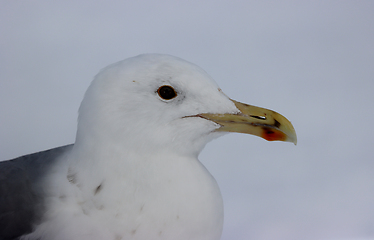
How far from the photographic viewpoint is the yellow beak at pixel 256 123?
185 centimetres

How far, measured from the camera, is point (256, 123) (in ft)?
6.14

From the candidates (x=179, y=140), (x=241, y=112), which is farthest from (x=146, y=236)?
(x=241, y=112)

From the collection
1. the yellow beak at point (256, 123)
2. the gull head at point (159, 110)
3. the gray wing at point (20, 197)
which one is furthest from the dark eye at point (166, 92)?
the gray wing at point (20, 197)

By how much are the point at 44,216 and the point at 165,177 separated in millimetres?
619

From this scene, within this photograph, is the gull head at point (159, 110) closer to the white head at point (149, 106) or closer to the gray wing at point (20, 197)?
the white head at point (149, 106)

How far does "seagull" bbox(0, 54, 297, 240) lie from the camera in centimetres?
174

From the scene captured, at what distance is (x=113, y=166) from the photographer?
1764 mm

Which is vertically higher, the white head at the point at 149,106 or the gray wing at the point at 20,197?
the white head at the point at 149,106

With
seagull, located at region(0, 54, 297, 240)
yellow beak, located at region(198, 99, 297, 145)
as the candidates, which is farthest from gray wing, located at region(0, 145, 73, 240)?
yellow beak, located at region(198, 99, 297, 145)

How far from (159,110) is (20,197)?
832mm

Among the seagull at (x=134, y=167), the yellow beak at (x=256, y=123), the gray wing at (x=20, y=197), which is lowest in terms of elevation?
the gray wing at (x=20, y=197)

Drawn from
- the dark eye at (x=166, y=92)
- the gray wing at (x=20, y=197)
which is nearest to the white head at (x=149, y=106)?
the dark eye at (x=166, y=92)

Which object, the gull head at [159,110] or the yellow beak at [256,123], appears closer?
the gull head at [159,110]

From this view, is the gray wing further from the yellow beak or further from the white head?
the yellow beak
